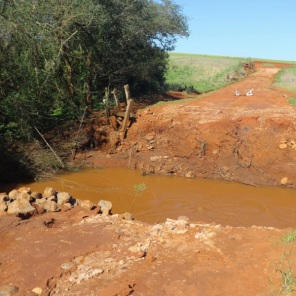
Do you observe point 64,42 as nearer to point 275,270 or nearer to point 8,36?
point 8,36

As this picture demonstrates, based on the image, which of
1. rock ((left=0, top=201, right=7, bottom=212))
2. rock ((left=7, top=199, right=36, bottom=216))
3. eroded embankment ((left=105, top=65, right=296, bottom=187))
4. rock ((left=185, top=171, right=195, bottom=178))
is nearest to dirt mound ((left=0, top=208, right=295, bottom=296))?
rock ((left=7, top=199, right=36, bottom=216))

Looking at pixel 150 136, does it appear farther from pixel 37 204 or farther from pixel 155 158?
pixel 37 204

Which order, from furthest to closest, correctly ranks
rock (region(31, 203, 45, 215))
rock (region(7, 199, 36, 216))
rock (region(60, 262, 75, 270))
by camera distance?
rock (region(31, 203, 45, 215)) < rock (region(7, 199, 36, 216)) < rock (region(60, 262, 75, 270))

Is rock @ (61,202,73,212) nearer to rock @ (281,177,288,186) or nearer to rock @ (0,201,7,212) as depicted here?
rock @ (0,201,7,212)

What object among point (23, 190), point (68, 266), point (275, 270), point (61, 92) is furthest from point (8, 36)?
point (275, 270)

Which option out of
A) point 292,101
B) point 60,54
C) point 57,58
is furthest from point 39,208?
point 292,101

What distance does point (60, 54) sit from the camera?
37.6 feet

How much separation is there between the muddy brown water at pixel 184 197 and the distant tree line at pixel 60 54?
9.09 ft

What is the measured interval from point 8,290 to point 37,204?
8.63 ft

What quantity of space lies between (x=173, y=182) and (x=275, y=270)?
625 cm

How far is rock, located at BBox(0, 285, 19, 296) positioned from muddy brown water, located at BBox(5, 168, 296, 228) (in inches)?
159

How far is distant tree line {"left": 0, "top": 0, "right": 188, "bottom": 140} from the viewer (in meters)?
10.6

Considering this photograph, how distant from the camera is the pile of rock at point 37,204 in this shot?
20.9 ft

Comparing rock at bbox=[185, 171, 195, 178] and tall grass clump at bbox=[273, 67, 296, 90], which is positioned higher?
tall grass clump at bbox=[273, 67, 296, 90]
